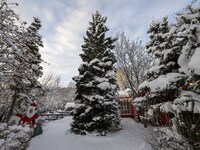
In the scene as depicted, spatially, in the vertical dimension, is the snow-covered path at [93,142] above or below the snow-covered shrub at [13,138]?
below

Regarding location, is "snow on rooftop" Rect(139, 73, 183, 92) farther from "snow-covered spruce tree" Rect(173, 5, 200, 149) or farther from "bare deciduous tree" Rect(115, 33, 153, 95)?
"bare deciduous tree" Rect(115, 33, 153, 95)

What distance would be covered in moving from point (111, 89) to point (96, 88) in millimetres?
1080

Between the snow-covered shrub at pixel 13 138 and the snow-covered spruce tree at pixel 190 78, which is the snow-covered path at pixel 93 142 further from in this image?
the snow-covered spruce tree at pixel 190 78

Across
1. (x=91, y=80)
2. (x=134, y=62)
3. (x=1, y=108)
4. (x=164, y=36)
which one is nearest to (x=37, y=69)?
(x=1, y=108)

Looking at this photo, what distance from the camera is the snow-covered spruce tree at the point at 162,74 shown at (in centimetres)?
738

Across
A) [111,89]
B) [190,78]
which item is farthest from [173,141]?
[111,89]

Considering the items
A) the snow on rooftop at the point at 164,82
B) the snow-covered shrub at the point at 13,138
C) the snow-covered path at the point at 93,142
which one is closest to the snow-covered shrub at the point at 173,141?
the snow on rooftop at the point at 164,82

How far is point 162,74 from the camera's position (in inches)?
347

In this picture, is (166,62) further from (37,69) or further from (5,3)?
(37,69)

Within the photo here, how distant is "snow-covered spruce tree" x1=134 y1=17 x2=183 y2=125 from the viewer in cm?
738

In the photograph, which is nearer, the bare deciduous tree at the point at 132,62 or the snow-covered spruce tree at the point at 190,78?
the snow-covered spruce tree at the point at 190,78

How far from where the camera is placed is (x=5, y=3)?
6527mm

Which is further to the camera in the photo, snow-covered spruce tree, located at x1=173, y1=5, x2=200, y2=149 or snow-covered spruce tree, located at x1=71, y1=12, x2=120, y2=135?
snow-covered spruce tree, located at x1=71, y1=12, x2=120, y2=135

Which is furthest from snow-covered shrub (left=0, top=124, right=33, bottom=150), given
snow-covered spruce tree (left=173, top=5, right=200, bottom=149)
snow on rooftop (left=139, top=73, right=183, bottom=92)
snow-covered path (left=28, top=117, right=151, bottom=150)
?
snow-covered spruce tree (left=173, top=5, right=200, bottom=149)
